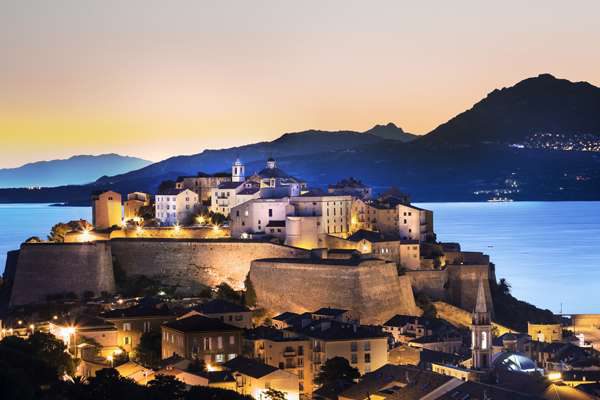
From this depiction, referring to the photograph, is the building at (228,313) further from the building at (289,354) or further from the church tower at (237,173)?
the church tower at (237,173)

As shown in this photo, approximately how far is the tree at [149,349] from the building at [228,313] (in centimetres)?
130

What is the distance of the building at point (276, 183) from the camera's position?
121ft

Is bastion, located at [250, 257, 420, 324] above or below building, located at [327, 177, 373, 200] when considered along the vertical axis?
below

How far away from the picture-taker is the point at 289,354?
23.8 metres

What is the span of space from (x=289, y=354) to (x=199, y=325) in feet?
6.68

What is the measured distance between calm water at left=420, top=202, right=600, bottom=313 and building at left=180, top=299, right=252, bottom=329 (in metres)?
26.5

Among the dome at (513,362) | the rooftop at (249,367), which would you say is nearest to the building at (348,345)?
the rooftop at (249,367)

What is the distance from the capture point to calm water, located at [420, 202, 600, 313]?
55250 millimetres

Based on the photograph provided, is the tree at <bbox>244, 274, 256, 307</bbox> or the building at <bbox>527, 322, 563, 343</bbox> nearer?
the tree at <bbox>244, 274, 256, 307</bbox>

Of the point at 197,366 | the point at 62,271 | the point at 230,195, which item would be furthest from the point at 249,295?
the point at 197,366

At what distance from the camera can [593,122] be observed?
190m

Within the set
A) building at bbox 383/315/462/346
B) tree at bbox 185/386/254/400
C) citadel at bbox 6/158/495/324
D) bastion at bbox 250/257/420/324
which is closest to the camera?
tree at bbox 185/386/254/400

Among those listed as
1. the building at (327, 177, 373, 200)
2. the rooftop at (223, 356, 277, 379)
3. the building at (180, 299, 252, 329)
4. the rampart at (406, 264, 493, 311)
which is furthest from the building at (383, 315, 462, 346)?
the building at (327, 177, 373, 200)

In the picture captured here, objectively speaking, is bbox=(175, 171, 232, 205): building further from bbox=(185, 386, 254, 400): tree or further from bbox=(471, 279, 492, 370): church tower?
bbox=(185, 386, 254, 400): tree
